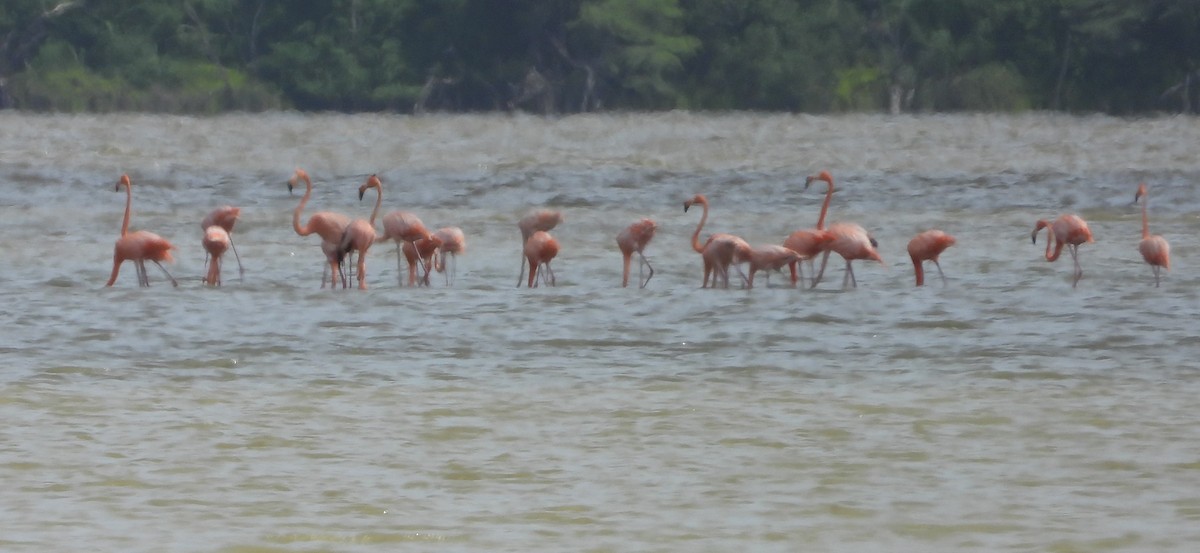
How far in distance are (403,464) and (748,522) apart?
1360 mm

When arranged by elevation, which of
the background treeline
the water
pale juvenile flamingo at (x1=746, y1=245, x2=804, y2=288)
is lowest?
the water

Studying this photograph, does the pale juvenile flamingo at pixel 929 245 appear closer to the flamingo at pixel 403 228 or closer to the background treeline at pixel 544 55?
the flamingo at pixel 403 228

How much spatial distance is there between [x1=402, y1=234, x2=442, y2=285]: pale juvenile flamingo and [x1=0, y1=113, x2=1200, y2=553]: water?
20 cm

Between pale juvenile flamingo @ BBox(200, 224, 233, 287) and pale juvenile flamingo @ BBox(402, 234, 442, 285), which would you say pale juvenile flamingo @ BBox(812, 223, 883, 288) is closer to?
pale juvenile flamingo @ BBox(402, 234, 442, 285)

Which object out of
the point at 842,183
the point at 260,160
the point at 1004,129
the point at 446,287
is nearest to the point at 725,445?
the point at 446,287

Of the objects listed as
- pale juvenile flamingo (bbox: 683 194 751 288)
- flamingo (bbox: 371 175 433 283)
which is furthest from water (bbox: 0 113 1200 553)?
flamingo (bbox: 371 175 433 283)

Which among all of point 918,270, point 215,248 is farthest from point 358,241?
point 918,270

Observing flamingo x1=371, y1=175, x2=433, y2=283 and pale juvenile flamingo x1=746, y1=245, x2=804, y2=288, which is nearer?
pale juvenile flamingo x1=746, y1=245, x2=804, y2=288

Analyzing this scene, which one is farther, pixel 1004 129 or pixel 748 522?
pixel 1004 129

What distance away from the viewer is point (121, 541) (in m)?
5.90

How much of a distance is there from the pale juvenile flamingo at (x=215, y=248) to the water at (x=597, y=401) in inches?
8.4

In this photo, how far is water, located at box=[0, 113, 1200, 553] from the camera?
6.20 meters

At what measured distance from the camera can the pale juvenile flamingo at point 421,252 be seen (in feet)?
44.0

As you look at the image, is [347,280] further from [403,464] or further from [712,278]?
[403,464]
